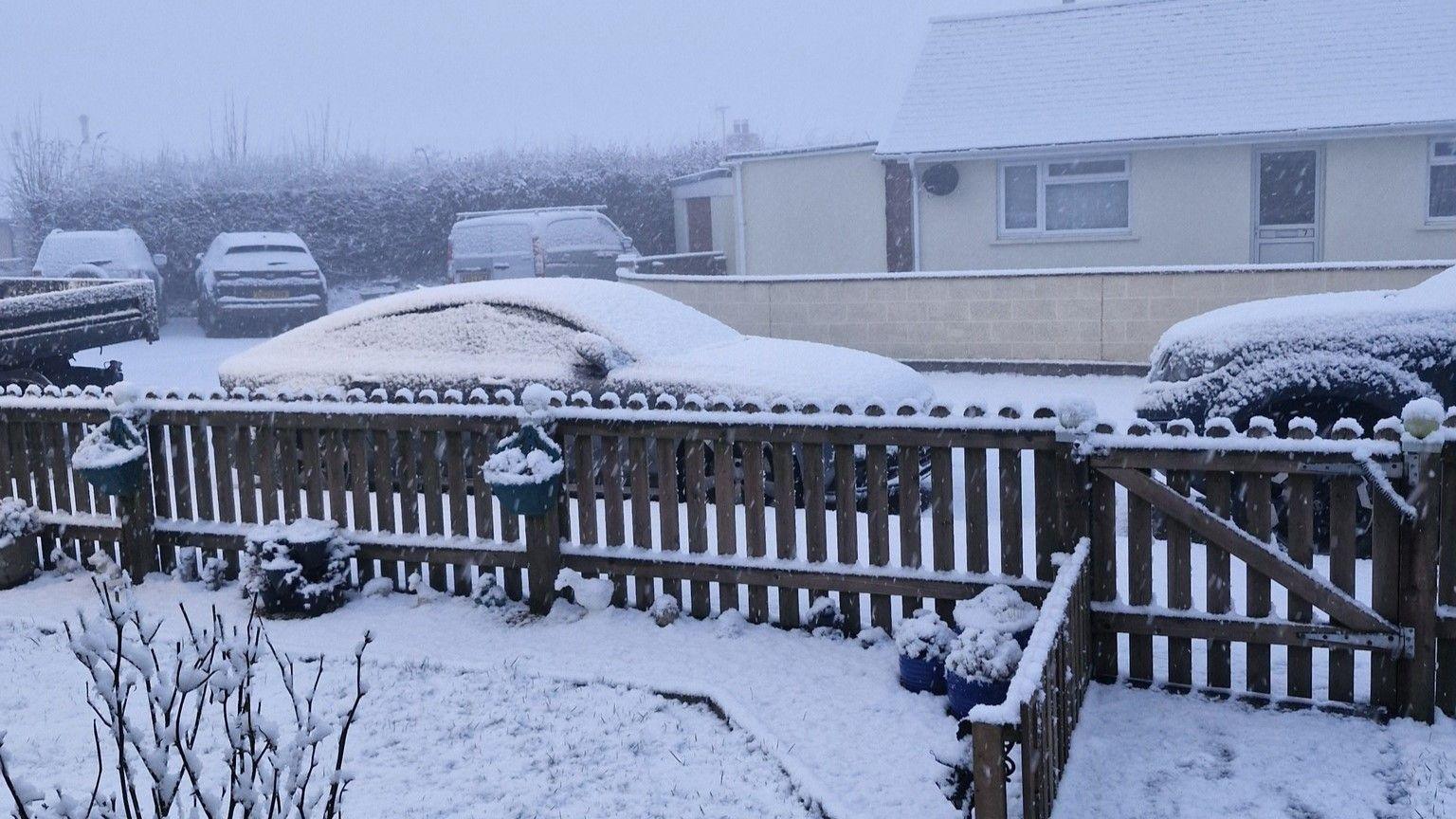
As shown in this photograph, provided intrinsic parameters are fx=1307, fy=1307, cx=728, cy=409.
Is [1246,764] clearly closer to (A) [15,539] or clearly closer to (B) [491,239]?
(A) [15,539]

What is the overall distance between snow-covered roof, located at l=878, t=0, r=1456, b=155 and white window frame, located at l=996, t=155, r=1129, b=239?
43cm

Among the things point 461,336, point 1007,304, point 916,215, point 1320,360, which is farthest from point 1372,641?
point 916,215

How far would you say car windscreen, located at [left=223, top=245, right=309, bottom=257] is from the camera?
2192 cm

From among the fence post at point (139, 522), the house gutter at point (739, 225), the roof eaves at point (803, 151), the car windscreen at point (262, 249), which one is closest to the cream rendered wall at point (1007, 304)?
the roof eaves at point (803, 151)

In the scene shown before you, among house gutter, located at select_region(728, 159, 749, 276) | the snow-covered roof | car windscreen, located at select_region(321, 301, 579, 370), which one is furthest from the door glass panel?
car windscreen, located at select_region(321, 301, 579, 370)

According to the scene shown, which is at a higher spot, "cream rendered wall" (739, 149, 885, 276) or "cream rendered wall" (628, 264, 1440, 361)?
"cream rendered wall" (739, 149, 885, 276)

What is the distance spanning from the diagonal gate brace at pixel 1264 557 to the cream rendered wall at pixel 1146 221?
14.7m

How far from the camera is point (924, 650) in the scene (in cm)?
A: 518

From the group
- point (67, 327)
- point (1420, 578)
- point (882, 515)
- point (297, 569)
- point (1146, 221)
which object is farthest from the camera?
point (1146, 221)

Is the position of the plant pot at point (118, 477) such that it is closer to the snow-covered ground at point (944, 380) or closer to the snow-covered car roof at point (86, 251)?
the snow-covered ground at point (944, 380)

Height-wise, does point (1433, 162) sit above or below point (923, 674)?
above

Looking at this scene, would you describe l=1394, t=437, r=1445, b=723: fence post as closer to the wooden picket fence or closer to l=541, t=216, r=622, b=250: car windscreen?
the wooden picket fence

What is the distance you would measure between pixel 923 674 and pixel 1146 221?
15.1 m

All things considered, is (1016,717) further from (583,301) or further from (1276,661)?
(583,301)
